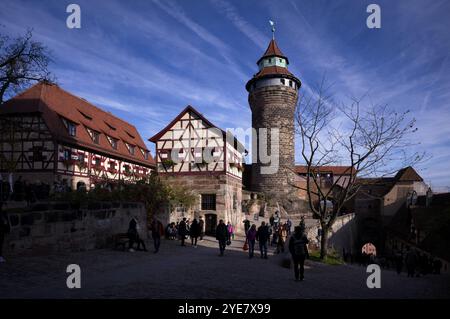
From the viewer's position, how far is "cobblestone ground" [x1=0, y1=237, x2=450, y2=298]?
568 centimetres

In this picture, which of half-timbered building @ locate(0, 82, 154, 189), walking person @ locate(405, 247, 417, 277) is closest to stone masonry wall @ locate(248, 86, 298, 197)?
half-timbered building @ locate(0, 82, 154, 189)

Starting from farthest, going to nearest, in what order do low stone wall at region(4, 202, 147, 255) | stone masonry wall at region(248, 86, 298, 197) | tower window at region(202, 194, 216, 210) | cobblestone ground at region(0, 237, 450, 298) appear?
stone masonry wall at region(248, 86, 298, 197) → tower window at region(202, 194, 216, 210) → low stone wall at region(4, 202, 147, 255) → cobblestone ground at region(0, 237, 450, 298)

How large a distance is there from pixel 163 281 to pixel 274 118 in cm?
3098

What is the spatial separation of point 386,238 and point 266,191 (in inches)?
604

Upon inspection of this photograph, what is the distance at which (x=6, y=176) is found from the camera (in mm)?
19844

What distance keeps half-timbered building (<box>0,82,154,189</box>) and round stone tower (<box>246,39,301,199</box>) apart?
1577cm

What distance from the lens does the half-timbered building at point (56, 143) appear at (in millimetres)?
20750

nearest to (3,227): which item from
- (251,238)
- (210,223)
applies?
(251,238)

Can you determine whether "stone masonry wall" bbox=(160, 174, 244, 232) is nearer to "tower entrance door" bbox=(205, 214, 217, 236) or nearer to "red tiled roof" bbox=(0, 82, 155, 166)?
"tower entrance door" bbox=(205, 214, 217, 236)

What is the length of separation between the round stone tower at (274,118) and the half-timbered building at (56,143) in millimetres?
15774

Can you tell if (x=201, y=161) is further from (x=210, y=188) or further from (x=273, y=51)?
(x=273, y=51)

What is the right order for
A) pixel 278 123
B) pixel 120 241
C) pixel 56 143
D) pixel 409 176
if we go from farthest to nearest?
pixel 409 176, pixel 278 123, pixel 56 143, pixel 120 241

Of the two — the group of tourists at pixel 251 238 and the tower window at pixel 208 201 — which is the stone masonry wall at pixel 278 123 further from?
the group of tourists at pixel 251 238

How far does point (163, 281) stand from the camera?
667cm
